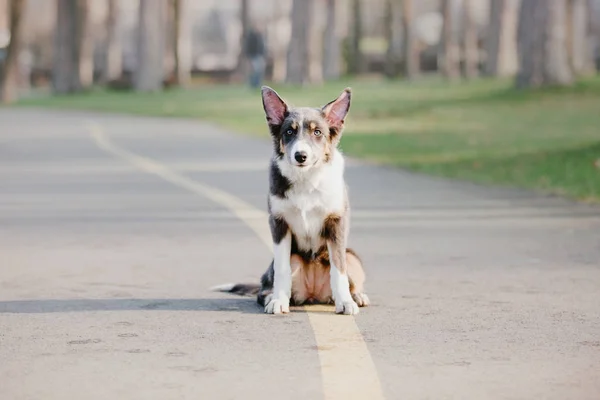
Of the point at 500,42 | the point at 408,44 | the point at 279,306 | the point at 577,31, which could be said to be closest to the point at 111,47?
the point at 408,44

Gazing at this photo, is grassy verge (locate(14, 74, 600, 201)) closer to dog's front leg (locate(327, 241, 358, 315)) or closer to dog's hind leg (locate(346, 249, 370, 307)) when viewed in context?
dog's hind leg (locate(346, 249, 370, 307))

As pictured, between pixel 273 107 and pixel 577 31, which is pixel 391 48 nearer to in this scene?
pixel 577 31

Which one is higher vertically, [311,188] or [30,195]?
[311,188]

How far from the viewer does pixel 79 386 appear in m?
7.07

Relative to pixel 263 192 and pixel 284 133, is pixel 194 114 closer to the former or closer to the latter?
pixel 263 192

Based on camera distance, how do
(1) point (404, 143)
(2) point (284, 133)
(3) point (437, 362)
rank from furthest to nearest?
(1) point (404, 143), (2) point (284, 133), (3) point (437, 362)

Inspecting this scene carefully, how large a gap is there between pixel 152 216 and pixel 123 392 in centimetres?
896

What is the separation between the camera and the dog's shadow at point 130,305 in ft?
31.4

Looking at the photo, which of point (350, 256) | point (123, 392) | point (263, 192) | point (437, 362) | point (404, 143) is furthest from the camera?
point (404, 143)

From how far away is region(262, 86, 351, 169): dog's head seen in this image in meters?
8.80

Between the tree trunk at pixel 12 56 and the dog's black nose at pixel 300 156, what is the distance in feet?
157

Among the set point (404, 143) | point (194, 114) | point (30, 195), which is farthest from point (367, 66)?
point (30, 195)

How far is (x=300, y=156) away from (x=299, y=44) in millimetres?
52794

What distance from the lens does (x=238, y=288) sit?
1031 cm
